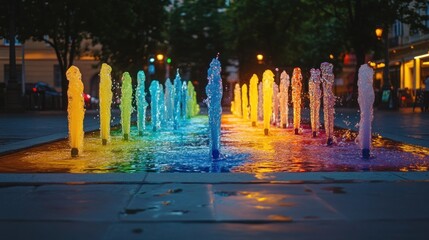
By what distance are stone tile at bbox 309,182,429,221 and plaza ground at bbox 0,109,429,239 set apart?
1 cm

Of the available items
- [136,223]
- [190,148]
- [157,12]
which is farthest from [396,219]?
[157,12]

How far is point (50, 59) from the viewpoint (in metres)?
64.5

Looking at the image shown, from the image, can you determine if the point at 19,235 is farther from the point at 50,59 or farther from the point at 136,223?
the point at 50,59

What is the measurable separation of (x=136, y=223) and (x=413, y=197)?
352 cm

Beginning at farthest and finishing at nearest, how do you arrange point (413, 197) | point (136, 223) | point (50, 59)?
point (50, 59) < point (413, 197) < point (136, 223)

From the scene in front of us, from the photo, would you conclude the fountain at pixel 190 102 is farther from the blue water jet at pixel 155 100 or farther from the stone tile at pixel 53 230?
the stone tile at pixel 53 230

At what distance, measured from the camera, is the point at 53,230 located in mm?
6438

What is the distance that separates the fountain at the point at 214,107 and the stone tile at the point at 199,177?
247cm

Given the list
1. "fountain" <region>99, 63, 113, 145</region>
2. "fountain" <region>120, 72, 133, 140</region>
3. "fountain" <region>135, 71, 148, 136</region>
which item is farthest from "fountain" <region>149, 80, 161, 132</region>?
"fountain" <region>99, 63, 113, 145</region>

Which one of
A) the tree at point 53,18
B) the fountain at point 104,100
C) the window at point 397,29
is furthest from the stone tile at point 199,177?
the window at point 397,29

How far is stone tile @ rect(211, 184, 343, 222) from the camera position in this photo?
22.8 feet

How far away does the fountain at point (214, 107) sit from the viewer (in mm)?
12406

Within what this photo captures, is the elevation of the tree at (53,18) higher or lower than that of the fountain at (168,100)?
higher

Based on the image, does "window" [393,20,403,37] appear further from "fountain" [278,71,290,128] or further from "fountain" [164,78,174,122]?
"fountain" [278,71,290,128]
